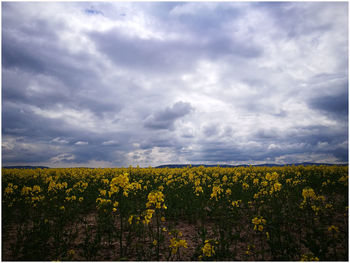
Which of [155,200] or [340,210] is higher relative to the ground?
[155,200]

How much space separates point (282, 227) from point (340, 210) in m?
3.12

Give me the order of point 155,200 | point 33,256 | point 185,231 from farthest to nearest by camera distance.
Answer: point 185,231 < point 33,256 < point 155,200

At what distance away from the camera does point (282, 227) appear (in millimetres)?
6133

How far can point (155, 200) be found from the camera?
13.8 feet

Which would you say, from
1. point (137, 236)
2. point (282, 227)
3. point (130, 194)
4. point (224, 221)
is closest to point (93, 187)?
point (130, 194)

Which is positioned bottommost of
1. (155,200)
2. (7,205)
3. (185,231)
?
(185,231)

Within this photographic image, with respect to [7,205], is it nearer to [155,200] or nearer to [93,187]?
[93,187]

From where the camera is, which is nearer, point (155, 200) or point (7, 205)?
point (155, 200)

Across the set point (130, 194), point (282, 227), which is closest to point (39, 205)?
point (130, 194)

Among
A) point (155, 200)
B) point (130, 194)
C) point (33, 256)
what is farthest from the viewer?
point (130, 194)

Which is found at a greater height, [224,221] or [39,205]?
[39,205]

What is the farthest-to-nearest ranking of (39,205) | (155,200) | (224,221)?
(39,205) → (224,221) → (155,200)

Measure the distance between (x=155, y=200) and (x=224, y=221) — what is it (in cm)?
387

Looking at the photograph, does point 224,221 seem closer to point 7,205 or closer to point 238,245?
point 238,245
